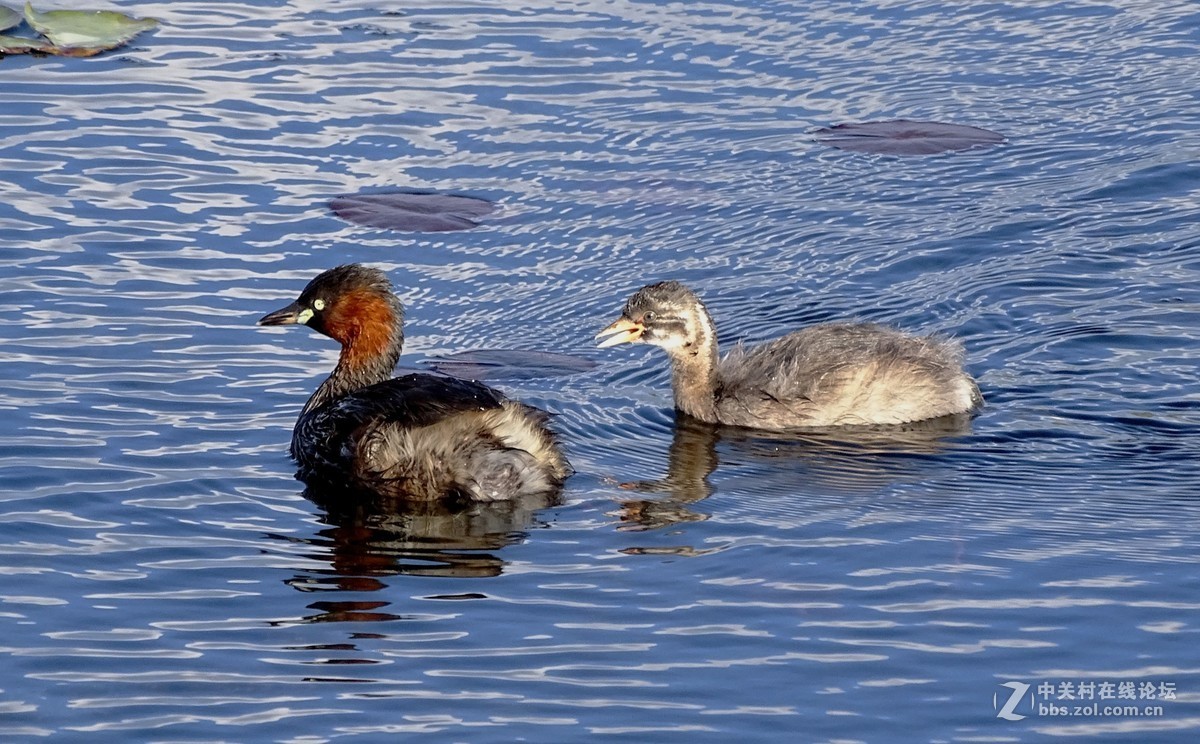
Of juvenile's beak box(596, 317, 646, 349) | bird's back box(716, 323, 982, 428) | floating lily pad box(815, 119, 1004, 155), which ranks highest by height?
floating lily pad box(815, 119, 1004, 155)

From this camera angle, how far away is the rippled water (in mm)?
6363

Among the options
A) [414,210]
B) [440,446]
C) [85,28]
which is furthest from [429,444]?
[85,28]

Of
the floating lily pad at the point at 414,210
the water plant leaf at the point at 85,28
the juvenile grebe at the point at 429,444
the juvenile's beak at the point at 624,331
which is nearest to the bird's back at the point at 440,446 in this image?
the juvenile grebe at the point at 429,444

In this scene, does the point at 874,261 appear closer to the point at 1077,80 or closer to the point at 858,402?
the point at 858,402

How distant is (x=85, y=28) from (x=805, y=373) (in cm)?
810

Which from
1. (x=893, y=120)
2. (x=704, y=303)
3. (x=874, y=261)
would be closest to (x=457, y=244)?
(x=704, y=303)

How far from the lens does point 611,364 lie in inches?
406

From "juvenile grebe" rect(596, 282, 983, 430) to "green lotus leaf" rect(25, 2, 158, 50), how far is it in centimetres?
690

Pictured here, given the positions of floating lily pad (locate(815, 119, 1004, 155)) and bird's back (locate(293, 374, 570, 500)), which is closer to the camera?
bird's back (locate(293, 374, 570, 500))

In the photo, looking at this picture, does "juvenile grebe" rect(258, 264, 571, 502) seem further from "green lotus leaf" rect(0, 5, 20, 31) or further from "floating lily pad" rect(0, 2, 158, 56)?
"green lotus leaf" rect(0, 5, 20, 31)

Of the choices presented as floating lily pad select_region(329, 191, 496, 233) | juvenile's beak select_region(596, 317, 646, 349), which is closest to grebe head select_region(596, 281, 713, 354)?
juvenile's beak select_region(596, 317, 646, 349)

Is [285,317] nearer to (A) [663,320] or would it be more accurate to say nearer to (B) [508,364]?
(B) [508,364]

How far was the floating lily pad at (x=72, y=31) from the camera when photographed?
14.7 meters

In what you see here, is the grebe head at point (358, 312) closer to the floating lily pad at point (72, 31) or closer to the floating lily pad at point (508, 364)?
the floating lily pad at point (508, 364)
